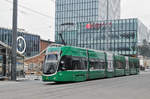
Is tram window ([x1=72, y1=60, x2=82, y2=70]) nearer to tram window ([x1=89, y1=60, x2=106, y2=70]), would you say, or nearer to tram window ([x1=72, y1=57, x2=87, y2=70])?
tram window ([x1=72, y1=57, x2=87, y2=70])

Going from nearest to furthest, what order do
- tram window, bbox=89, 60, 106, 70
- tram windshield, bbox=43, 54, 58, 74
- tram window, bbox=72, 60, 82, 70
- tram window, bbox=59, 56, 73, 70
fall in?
tram windshield, bbox=43, 54, 58, 74, tram window, bbox=59, 56, 73, 70, tram window, bbox=72, 60, 82, 70, tram window, bbox=89, 60, 106, 70

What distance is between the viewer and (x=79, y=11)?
107 meters

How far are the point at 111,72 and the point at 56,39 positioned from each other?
68.1 meters

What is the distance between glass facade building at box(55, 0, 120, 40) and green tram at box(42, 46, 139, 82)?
229ft

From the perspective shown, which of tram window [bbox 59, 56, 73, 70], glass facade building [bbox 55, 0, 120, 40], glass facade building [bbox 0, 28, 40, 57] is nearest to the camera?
tram window [bbox 59, 56, 73, 70]

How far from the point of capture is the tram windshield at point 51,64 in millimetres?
22752

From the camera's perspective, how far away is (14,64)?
28.6 m

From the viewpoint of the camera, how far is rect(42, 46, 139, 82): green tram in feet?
74.9

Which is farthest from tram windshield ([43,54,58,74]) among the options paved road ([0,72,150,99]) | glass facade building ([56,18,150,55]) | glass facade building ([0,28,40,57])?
glass facade building ([56,18,150,55])

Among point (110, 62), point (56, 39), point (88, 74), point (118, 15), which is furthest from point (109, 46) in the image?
point (88, 74)

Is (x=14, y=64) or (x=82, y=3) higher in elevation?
(x=82, y=3)

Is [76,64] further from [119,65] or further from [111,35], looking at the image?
[111,35]

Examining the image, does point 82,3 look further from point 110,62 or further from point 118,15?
point 110,62

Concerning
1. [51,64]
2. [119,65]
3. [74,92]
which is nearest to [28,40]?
[119,65]
